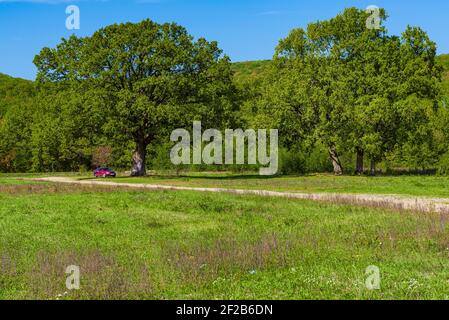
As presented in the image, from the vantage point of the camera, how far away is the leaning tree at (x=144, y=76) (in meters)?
54.5

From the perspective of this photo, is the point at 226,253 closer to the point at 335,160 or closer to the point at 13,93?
the point at 335,160

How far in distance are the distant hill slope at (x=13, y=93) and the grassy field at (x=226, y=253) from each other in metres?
131

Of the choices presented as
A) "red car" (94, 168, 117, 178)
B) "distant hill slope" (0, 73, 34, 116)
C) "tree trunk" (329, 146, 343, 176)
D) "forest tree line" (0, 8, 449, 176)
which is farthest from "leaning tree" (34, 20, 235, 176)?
"distant hill slope" (0, 73, 34, 116)

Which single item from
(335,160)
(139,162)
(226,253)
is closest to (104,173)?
(139,162)

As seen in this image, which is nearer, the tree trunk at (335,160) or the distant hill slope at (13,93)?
the tree trunk at (335,160)

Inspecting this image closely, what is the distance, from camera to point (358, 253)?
1382 cm

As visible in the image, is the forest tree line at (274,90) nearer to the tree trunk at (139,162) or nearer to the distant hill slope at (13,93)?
the tree trunk at (139,162)

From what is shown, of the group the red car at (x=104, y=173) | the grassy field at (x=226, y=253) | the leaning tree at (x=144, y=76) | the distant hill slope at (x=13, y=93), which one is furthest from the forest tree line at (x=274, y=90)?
the distant hill slope at (x=13, y=93)

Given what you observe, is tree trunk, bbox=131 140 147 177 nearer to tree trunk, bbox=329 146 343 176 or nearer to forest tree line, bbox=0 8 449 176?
forest tree line, bbox=0 8 449 176

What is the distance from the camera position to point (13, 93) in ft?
533
